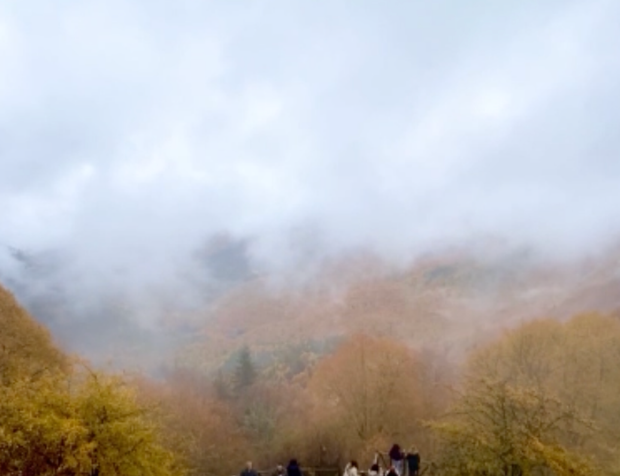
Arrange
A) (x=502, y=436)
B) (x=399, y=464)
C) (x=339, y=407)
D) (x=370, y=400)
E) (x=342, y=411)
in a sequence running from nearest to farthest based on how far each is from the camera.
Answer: (x=502, y=436)
(x=399, y=464)
(x=370, y=400)
(x=342, y=411)
(x=339, y=407)

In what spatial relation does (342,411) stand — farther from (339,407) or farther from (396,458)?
(396,458)

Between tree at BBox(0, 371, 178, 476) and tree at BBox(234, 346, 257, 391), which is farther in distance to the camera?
tree at BBox(234, 346, 257, 391)

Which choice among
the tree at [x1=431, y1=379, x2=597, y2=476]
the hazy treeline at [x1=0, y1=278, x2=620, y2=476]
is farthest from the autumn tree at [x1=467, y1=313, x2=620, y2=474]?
the tree at [x1=431, y1=379, x2=597, y2=476]

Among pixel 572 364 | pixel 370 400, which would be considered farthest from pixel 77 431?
pixel 370 400

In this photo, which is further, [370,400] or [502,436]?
[370,400]

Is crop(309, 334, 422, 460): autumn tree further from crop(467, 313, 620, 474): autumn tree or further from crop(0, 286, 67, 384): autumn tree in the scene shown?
crop(0, 286, 67, 384): autumn tree

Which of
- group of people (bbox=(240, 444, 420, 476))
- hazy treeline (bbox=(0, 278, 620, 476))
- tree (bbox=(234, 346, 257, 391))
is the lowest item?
group of people (bbox=(240, 444, 420, 476))

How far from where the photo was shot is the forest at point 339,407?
17578 millimetres

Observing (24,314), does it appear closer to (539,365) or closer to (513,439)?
(513,439)

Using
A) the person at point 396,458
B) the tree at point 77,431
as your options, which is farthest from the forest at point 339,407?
the person at point 396,458

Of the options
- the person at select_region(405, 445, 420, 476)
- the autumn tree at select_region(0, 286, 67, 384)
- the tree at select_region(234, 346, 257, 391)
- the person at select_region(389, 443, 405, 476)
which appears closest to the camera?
the person at select_region(389, 443, 405, 476)

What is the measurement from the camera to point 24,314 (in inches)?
1628

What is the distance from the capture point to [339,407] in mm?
59625

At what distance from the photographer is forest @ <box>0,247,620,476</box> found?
1758 centimetres
